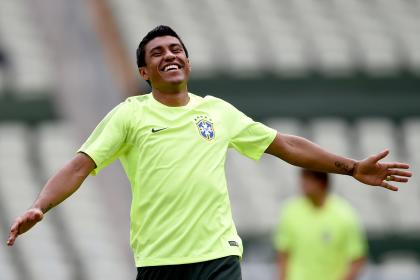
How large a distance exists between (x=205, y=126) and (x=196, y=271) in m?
0.80

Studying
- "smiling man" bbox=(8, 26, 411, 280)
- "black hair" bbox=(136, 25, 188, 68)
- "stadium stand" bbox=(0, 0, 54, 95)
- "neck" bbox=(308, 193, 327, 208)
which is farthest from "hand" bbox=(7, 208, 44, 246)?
"stadium stand" bbox=(0, 0, 54, 95)

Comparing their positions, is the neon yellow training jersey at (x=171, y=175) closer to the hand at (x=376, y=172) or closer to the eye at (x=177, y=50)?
the eye at (x=177, y=50)

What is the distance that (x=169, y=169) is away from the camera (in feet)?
21.9

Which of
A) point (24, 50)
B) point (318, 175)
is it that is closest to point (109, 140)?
point (318, 175)

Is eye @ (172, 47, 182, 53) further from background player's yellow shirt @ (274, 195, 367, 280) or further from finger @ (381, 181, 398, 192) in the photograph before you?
background player's yellow shirt @ (274, 195, 367, 280)

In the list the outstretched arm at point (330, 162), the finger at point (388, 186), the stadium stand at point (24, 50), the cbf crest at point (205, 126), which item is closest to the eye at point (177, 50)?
the cbf crest at point (205, 126)

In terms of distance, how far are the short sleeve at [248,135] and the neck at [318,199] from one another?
13.7 feet

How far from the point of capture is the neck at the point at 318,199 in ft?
36.7

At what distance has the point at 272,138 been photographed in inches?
278

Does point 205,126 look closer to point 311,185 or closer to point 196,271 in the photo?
point 196,271

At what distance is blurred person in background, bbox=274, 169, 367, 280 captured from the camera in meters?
11.0

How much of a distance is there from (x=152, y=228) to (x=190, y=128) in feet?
1.92

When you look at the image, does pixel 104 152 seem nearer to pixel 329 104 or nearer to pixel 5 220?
pixel 5 220

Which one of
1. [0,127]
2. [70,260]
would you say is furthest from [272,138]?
[0,127]
